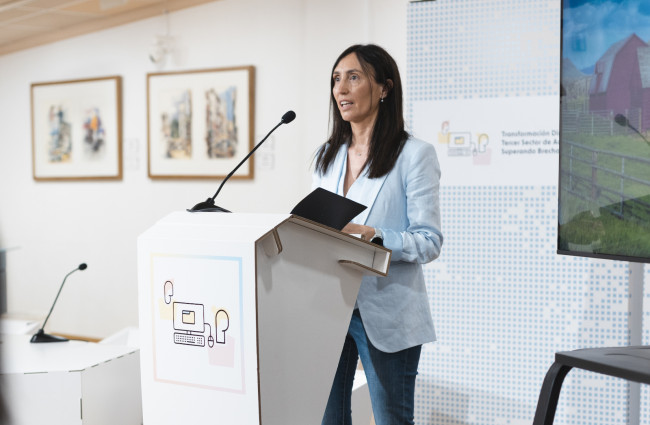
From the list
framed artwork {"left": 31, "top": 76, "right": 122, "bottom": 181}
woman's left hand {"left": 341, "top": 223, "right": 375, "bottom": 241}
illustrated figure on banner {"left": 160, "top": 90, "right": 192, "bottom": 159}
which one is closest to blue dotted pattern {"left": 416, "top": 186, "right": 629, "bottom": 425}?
woman's left hand {"left": 341, "top": 223, "right": 375, "bottom": 241}

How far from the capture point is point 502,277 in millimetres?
2963

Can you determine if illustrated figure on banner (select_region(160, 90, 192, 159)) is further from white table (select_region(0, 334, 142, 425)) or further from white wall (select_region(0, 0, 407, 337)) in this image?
white table (select_region(0, 334, 142, 425))

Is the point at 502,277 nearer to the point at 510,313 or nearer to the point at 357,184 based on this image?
the point at 510,313

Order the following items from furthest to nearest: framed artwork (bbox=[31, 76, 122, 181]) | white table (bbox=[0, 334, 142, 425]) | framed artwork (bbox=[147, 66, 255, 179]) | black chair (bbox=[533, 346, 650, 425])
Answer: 1. framed artwork (bbox=[31, 76, 122, 181])
2. framed artwork (bbox=[147, 66, 255, 179])
3. white table (bbox=[0, 334, 142, 425])
4. black chair (bbox=[533, 346, 650, 425])

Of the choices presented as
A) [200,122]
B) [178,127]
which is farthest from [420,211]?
[178,127]

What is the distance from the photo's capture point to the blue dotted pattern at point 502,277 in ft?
9.25

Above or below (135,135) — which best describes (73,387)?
below

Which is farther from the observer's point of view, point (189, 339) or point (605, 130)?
point (605, 130)

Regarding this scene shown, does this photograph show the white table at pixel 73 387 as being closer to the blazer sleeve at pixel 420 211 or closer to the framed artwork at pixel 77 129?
the blazer sleeve at pixel 420 211

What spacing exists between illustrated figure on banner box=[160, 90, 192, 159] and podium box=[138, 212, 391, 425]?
396 cm

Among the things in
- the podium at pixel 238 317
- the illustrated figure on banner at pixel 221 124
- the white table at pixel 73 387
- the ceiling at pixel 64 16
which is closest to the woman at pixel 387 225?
the podium at pixel 238 317

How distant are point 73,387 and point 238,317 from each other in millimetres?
1687

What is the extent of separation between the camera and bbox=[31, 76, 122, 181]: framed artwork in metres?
5.76

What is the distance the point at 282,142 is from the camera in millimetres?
4934
